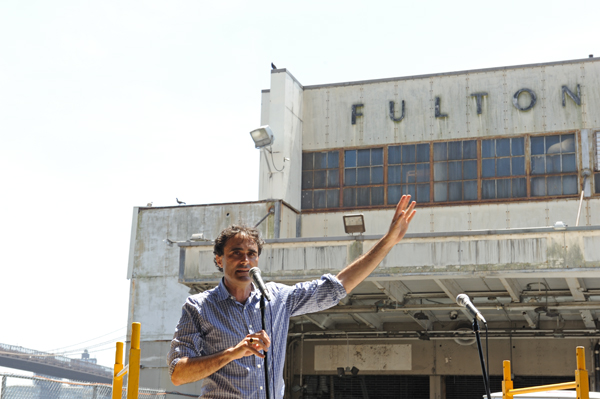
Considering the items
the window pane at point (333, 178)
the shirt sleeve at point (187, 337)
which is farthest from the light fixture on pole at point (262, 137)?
the shirt sleeve at point (187, 337)

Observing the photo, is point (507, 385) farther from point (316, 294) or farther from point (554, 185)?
point (554, 185)

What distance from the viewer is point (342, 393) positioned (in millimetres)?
22781

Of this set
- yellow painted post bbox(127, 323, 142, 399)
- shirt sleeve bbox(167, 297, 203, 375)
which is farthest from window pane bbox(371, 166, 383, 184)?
shirt sleeve bbox(167, 297, 203, 375)

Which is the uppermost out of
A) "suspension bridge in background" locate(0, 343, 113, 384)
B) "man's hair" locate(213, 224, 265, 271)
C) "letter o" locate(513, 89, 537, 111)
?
"letter o" locate(513, 89, 537, 111)

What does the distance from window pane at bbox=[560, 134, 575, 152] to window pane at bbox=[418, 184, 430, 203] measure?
3903 millimetres

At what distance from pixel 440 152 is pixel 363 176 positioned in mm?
2352

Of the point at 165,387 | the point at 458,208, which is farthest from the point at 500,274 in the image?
the point at 165,387

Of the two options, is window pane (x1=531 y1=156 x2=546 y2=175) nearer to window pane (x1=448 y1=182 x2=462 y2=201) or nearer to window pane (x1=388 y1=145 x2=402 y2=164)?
window pane (x1=448 y1=182 x2=462 y2=201)

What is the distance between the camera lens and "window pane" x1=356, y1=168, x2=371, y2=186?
21875mm

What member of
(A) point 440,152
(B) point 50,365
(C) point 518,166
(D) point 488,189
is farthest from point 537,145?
(B) point 50,365

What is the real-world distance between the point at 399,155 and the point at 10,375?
13.3 meters

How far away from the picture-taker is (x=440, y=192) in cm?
2119

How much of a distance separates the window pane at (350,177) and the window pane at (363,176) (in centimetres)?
12

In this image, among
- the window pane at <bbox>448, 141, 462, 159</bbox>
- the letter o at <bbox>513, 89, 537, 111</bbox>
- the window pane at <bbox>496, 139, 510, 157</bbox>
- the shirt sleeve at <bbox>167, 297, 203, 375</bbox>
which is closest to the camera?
the shirt sleeve at <bbox>167, 297, 203, 375</bbox>
